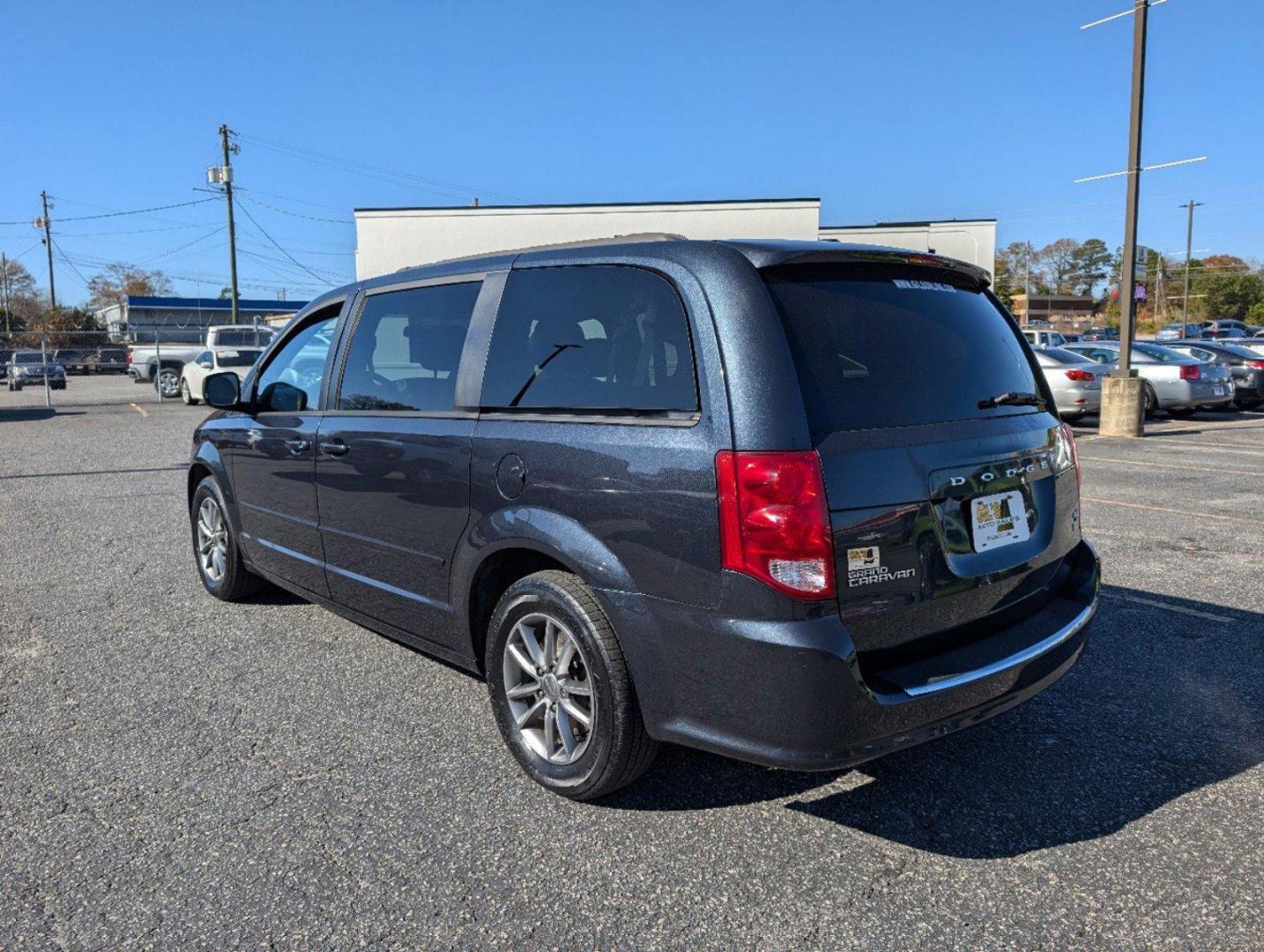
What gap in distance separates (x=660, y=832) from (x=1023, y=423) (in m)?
1.72

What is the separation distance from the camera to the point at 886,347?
9.55 ft

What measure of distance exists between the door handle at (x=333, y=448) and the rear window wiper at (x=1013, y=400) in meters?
2.46

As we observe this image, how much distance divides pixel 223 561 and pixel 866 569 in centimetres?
406

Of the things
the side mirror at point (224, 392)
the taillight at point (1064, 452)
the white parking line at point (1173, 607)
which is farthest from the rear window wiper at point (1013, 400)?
the side mirror at point (224, 392)

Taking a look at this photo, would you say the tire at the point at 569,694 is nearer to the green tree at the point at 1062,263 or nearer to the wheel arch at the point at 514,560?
the wheel arch at the point at 514,560

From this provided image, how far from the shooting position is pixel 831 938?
7.96 feet

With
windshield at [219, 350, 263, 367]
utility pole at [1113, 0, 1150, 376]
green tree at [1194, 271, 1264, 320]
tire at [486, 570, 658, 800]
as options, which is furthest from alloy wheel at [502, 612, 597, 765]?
green tree at [1194, 271, 1264, 320]

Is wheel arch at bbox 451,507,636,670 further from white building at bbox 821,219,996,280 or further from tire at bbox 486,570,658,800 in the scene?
white building at bbox 821,219,996,280

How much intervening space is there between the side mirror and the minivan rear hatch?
3279 mm

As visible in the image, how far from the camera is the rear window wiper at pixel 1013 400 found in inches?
123

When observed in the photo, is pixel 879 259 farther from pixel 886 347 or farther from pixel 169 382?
pixel 169 382

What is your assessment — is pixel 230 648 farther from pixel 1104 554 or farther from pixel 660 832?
pixel 1104 554

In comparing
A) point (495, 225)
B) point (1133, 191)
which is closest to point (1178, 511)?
point (1133, 191)

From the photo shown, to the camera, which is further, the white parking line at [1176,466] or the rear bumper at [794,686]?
the white parking line at [1176,466]
